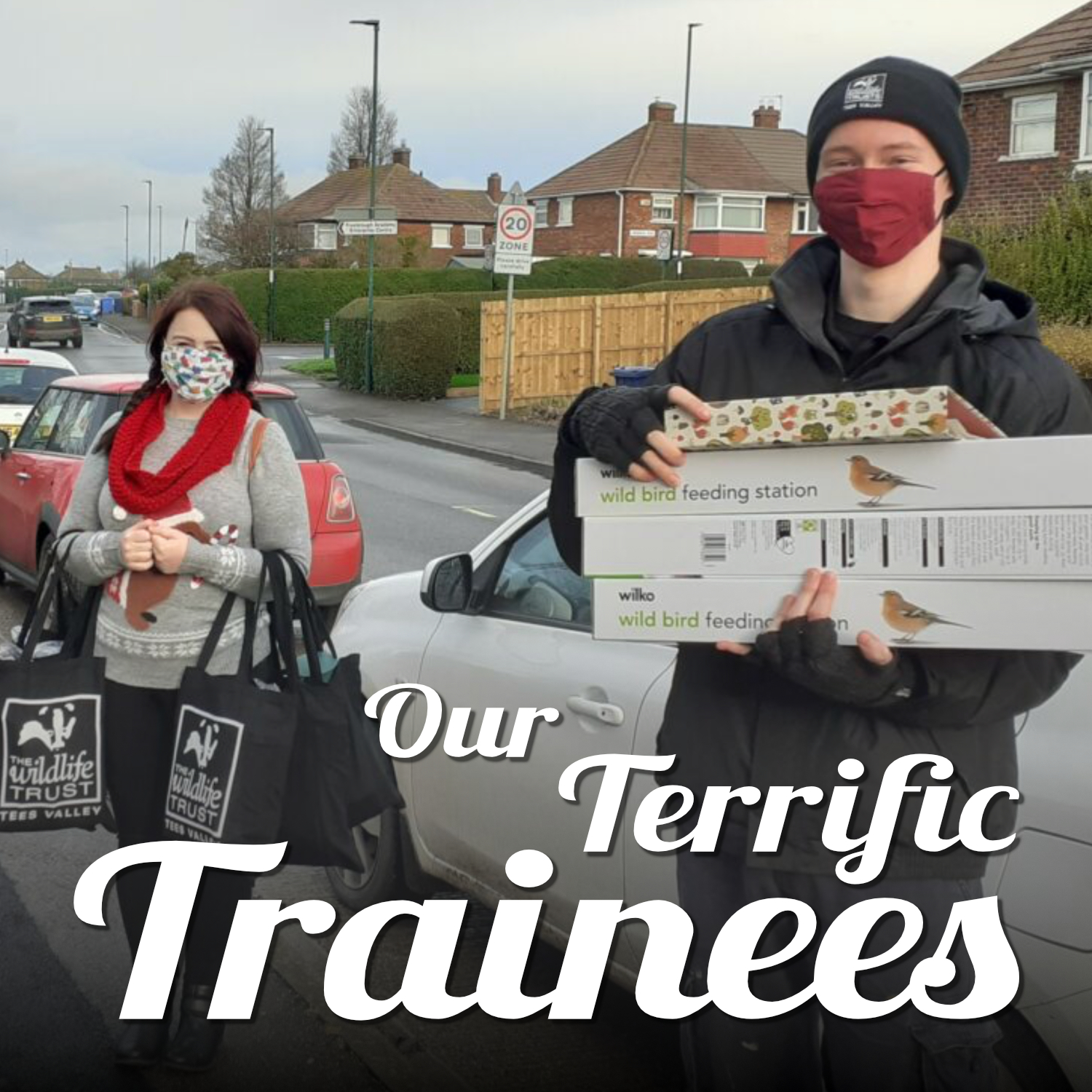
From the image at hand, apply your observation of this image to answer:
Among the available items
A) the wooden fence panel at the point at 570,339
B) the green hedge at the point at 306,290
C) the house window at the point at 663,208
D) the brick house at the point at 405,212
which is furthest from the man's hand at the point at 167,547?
the brick house at the point at 405,212

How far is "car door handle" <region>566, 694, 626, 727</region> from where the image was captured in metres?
3.69

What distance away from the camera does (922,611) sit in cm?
226

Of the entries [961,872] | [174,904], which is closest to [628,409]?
[961,872]

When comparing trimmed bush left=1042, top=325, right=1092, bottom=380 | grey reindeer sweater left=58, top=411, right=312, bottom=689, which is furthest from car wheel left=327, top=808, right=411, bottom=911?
trimmed bush left=1042, top=325, right=1092, bottom=380

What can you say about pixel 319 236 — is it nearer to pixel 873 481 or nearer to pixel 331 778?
pixel 331 778

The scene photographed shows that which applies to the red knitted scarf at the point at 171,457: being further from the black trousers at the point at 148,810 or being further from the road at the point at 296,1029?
the road at the point at 296,1029

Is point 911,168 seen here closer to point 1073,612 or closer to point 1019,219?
point 1073,612

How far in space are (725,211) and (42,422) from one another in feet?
203

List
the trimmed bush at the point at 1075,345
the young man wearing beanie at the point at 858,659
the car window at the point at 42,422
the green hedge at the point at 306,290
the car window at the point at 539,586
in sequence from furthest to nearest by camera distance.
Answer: the green hedge at the point at 306,290
the trimmed bush at the point at 1075,345
the car window at the point at 42,422
the car window at the point at 539,586
the young man wearing beanie at the point at 858,659

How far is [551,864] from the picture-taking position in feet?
12.9

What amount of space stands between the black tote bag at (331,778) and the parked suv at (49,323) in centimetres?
5265

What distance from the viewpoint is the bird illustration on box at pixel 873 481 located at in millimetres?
2262

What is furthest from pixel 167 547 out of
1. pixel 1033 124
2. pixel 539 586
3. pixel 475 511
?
pixel 1033 124

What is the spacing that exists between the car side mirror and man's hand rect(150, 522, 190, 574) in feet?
2.76
